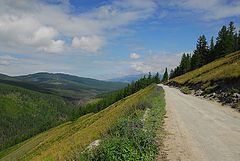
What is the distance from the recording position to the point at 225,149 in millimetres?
13555

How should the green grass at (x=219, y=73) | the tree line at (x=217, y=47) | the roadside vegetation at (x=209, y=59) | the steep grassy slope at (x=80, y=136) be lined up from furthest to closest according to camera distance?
1. the tree line at (x=217, y=47)
2. the roadside vegetation at (x=209, y=59)
3. the green grass at (x=219, y=73)
4. the steep grassy slope at (x=80, y=136)

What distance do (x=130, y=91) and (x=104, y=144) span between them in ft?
445

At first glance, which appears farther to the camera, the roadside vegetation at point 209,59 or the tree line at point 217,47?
the tree line at point 217,47

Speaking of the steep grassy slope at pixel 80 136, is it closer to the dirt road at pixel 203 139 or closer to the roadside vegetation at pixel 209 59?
the dirt road at pixel 203 139

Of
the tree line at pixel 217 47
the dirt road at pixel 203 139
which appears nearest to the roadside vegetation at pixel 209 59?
the tree line at pixel 217 47

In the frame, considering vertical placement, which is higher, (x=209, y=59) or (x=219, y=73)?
(x=209, y=59)

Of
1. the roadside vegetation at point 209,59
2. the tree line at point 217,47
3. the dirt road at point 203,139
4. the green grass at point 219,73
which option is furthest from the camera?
the tree line at point 217,47

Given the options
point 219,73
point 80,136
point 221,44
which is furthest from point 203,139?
point 221,44

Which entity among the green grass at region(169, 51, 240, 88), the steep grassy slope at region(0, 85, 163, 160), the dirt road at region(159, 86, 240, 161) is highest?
the green grass at region(169, 51, 240, 88)

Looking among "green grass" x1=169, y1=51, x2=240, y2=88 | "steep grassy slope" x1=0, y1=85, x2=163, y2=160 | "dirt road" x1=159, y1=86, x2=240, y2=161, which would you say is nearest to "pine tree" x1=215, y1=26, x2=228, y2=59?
"green grass" x1=169, y1=51, x2=240, y2=88

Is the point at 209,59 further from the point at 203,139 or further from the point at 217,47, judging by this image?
the point at 203,139

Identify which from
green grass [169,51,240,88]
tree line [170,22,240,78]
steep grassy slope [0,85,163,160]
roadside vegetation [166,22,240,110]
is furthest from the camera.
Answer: tree line [170,22,240,78]

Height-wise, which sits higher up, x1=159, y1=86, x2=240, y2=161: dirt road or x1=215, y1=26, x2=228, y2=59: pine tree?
x1=215, y1=26, x2=228, y2=59: pine tree

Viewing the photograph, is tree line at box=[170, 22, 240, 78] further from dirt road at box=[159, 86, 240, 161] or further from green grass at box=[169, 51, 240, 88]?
dirt road at box=[159, 86, 240, 161]
